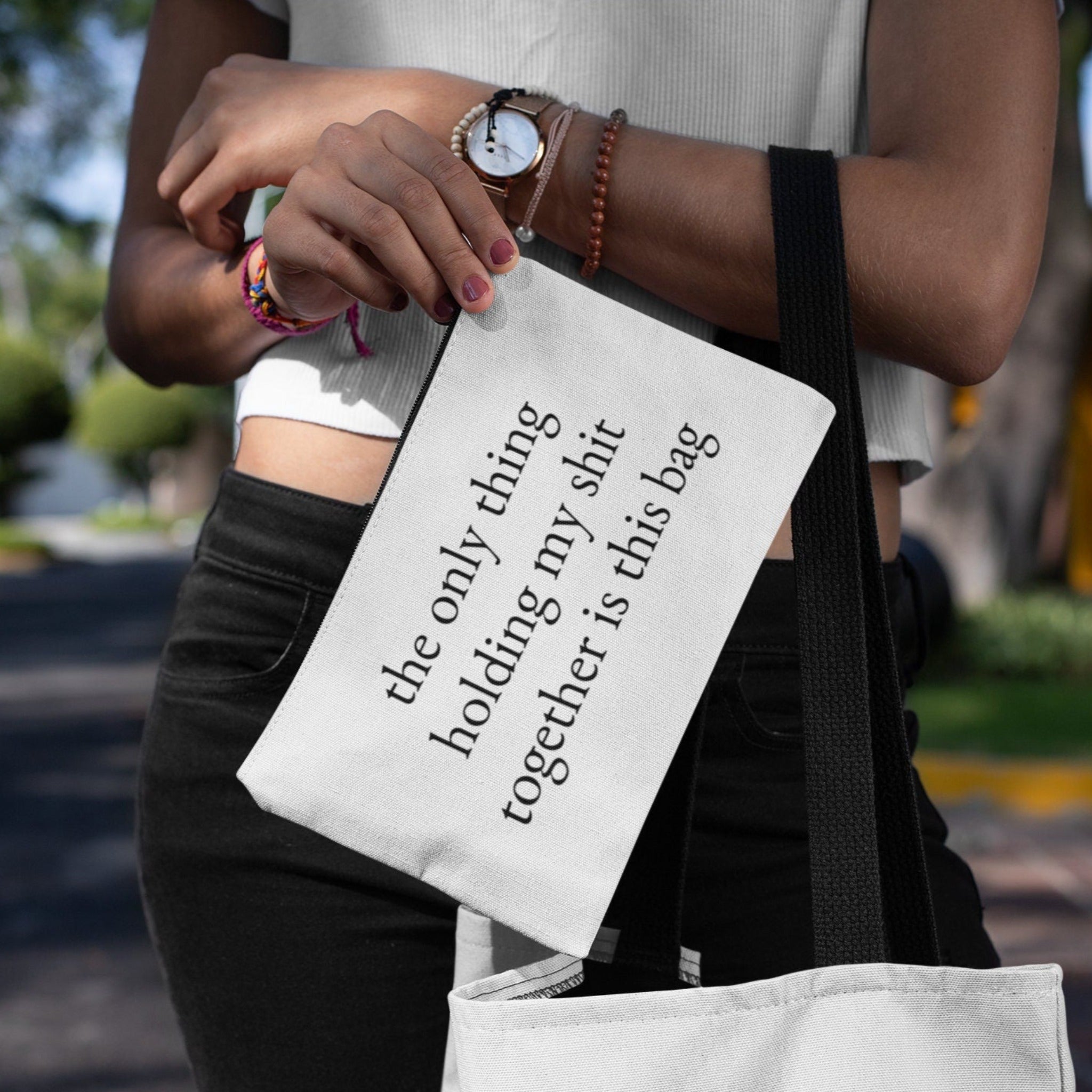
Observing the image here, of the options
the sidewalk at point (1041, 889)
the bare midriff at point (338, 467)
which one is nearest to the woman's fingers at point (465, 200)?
the bare midriff at point (338, 467)

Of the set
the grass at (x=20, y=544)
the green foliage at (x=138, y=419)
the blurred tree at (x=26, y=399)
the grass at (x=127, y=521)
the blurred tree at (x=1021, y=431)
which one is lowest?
the grass at (x=127, y=521)

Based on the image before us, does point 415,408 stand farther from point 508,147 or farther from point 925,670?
point 925,670

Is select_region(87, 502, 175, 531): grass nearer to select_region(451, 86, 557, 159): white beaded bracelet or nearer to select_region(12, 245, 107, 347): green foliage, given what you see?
select_region(12, 245, 107, 347): green foliage

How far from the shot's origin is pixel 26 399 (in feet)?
77.7

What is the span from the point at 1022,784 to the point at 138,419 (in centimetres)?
3001

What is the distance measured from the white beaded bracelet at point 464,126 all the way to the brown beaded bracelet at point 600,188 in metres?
0.06

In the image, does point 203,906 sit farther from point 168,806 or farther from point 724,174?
point 724,174

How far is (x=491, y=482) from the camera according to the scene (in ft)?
2.74

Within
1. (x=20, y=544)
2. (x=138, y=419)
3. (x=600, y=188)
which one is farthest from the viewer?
(x=138, y=419)

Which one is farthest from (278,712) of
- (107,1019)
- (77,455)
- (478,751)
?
(77,455)

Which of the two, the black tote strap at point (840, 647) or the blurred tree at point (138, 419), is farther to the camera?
the blurred tree at point (138, 419)

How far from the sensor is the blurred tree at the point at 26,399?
77.0 feet

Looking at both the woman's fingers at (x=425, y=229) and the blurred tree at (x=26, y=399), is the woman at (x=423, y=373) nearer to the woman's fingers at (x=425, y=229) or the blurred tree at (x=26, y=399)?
the woman's fingers at (x=425, y=229)

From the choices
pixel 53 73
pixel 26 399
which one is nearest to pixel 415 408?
pixel 53 73
